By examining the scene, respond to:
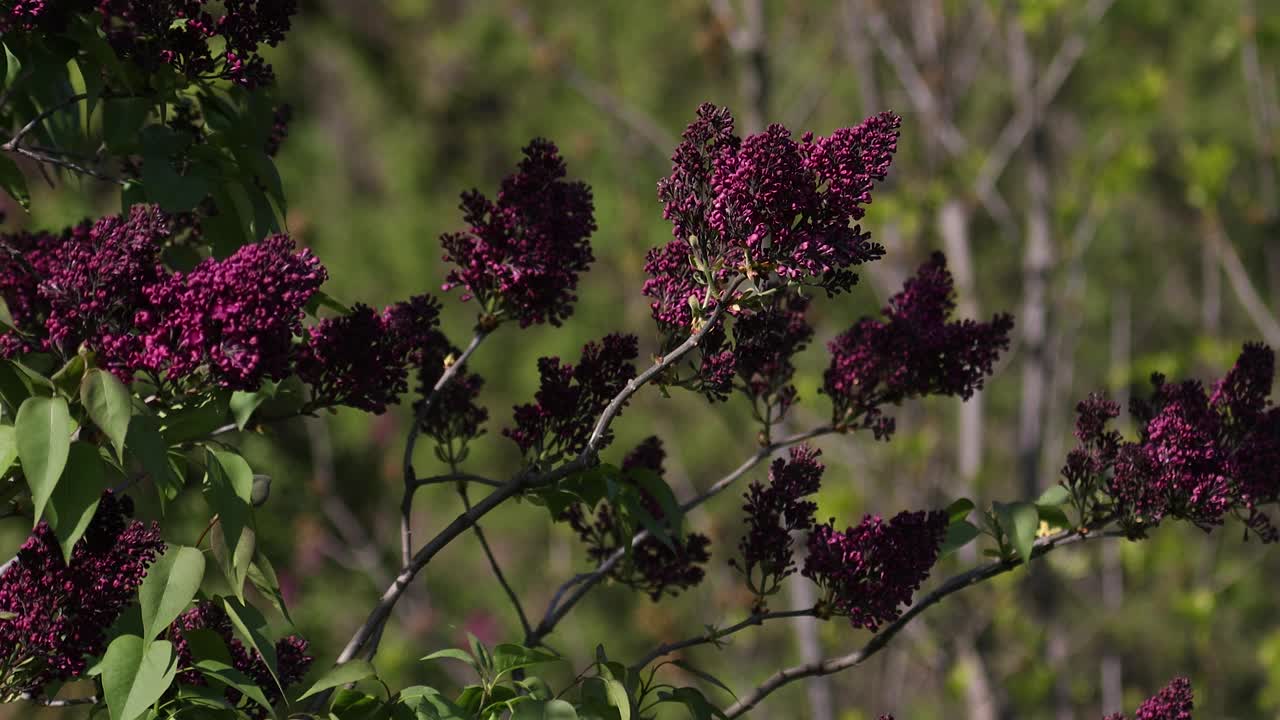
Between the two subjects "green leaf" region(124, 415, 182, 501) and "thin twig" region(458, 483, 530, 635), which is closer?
"green leaf" region(124, 415, 182, 501)

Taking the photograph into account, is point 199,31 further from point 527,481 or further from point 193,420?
point 527,481

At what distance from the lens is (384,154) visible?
20.2 m

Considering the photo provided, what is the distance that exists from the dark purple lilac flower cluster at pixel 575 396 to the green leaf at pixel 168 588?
0.58 meters

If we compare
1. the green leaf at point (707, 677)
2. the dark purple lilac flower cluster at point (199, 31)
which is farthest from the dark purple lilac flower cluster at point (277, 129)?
the green leaf at point (707, 677)

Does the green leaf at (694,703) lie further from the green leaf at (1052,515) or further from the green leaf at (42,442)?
the green leaf at (42,442)

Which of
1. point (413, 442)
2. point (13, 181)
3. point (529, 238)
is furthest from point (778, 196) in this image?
point (13, 181)

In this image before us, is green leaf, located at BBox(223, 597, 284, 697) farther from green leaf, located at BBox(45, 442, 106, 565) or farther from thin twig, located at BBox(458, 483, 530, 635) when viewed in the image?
thin twig, located at BBox(458, 483, 530, 635)

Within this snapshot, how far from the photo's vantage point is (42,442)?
4.65 feet

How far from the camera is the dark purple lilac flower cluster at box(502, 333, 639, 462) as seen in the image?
1965 millimetres

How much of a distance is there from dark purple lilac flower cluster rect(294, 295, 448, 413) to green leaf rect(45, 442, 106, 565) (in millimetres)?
353

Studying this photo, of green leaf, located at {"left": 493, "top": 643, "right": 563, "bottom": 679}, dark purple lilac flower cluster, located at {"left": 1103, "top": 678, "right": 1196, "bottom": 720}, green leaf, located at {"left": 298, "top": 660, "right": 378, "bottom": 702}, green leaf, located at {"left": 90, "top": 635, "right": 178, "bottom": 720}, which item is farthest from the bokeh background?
dark purple lilac flower cluster, located at {"left": 1103, "top": 678, "right": 1196, "bottom": 720}

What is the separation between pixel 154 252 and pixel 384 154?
62.9 ft

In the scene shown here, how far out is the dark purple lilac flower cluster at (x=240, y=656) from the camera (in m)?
1.74

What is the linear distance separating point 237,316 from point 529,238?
0.56 m
